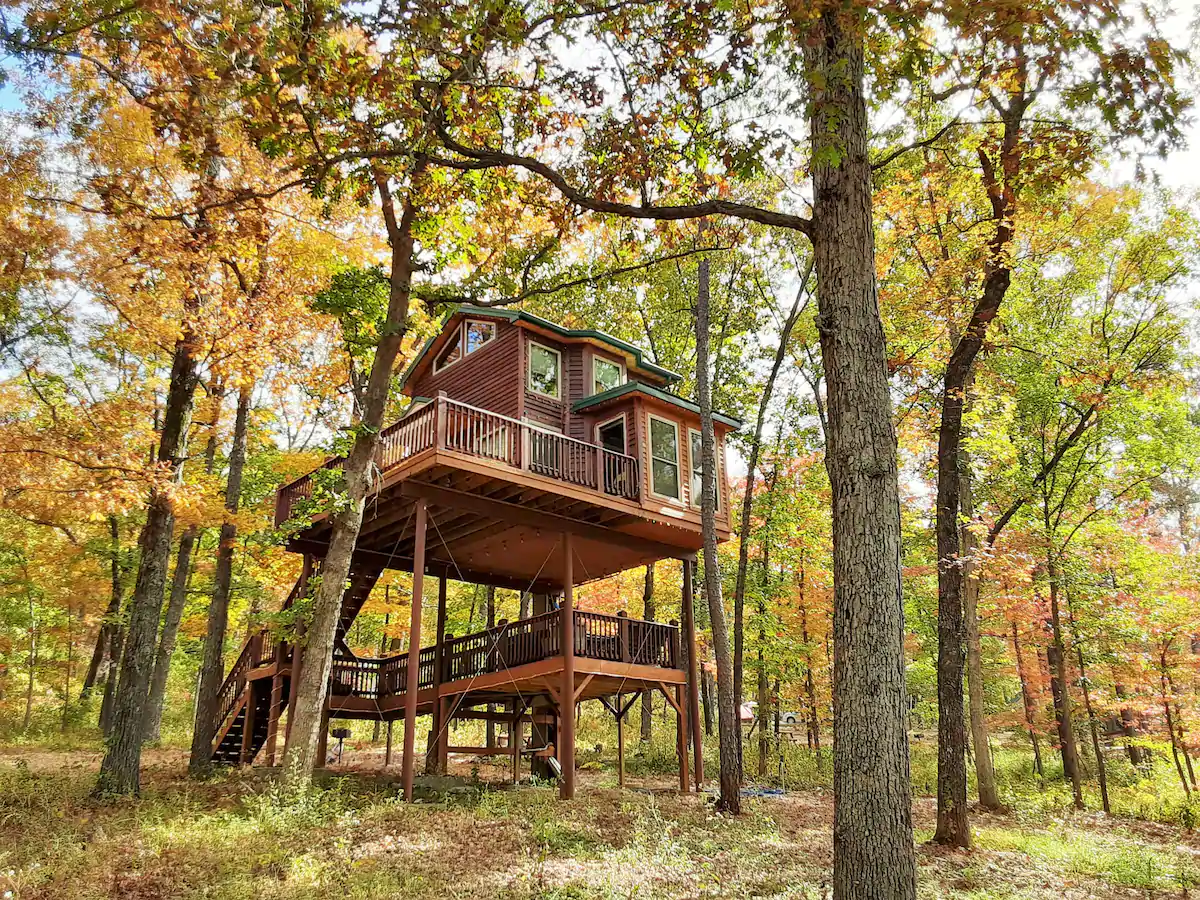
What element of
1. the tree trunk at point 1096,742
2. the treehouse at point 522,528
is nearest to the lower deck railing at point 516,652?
the treehouse at point 522,528

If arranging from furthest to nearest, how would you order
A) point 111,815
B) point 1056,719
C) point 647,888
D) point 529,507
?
point 1056,719
point 529,507
point 111,815
point 647,888

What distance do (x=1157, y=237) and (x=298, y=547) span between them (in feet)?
73.8

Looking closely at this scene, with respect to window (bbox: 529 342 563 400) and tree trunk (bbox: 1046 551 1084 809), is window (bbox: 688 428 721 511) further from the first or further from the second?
tree trunk (bbox: 1046 551 1084 809)

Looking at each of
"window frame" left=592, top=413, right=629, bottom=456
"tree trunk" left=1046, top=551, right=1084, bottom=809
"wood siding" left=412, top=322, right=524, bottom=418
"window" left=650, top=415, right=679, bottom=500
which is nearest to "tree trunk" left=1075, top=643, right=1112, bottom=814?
"tree trunk" left=1046, top=551, right=1084, bottom=809

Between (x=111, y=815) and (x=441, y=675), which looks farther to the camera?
(x=441, y=675)

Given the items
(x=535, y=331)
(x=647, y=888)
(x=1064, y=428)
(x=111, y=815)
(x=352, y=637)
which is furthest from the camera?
(x=352, y=637)

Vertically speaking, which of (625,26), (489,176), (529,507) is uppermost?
(489,176)

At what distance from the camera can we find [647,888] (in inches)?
337

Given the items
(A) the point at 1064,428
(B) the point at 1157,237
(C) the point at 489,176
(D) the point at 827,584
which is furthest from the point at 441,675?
(B) the point at 1157,237

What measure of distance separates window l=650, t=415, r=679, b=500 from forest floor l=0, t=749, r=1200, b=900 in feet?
21.4

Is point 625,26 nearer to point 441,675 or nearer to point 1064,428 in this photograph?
point 441,675

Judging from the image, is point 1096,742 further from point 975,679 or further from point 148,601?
point 148,601

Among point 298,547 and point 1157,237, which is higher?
point 1157,237

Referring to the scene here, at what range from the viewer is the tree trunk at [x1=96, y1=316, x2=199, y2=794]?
38.5 feet
